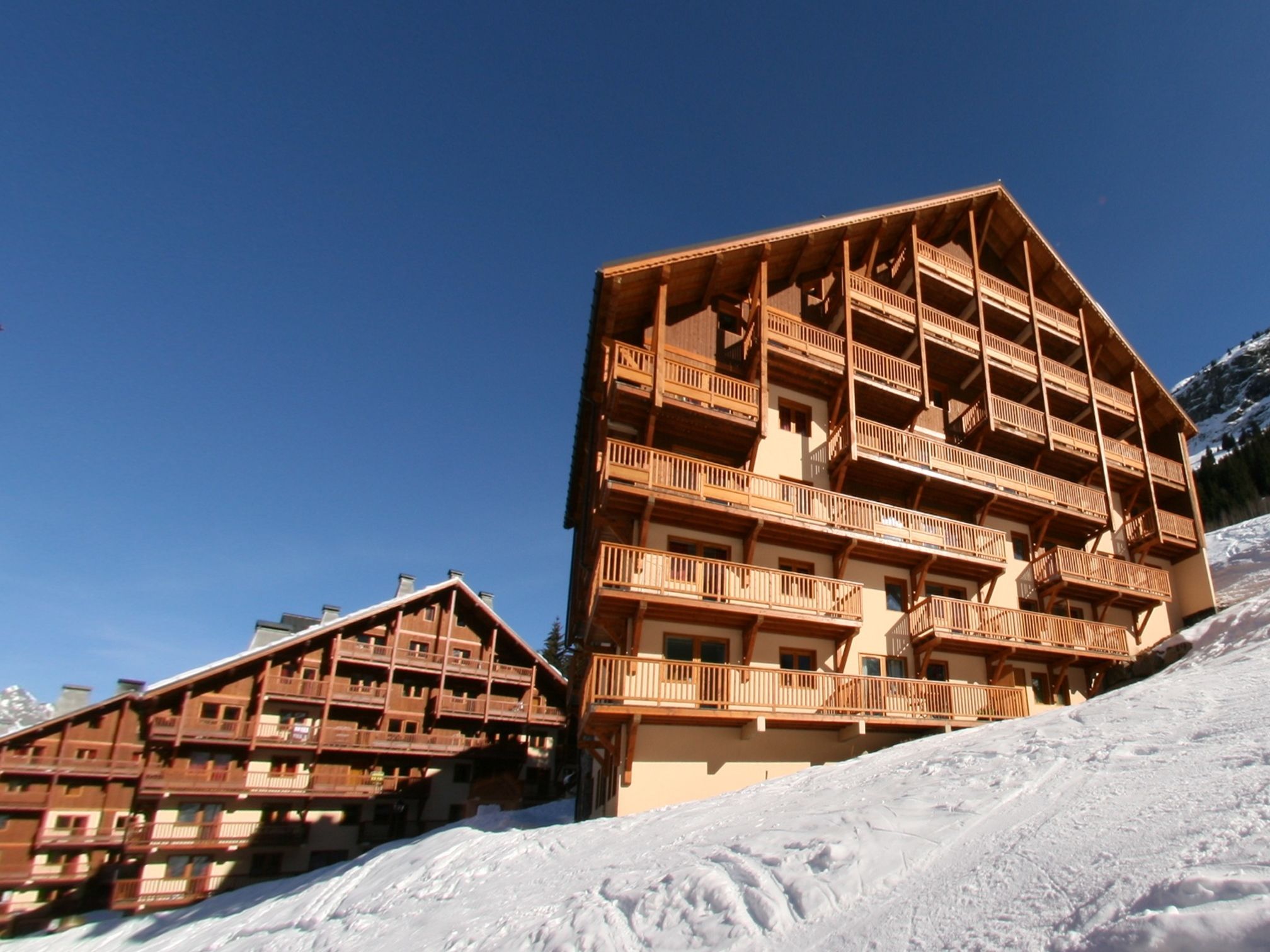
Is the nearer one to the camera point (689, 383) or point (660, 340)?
point (660, 340)

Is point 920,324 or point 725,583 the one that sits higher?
point 920,324

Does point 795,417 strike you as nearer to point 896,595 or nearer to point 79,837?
point 896,595

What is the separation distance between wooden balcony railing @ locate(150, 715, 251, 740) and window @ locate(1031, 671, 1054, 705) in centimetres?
3219

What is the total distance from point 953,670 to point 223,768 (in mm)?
30624

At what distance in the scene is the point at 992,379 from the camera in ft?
88.7

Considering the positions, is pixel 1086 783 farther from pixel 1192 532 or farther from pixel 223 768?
pixel 223 768

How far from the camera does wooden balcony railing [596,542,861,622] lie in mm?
17312

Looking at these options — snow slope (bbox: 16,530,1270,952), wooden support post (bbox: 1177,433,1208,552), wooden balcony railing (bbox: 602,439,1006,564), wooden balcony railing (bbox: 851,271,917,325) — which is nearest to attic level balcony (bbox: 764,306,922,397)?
wooden balcony railing (bbox: 851,271,917,325)

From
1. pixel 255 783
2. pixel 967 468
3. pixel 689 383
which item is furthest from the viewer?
pixel 255 783

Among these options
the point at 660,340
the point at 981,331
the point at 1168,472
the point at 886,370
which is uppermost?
the point at 981,331

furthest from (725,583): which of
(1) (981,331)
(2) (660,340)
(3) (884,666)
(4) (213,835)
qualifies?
(4) (213,835)

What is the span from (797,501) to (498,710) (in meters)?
25.5

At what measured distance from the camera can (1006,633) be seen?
2181 centimetres

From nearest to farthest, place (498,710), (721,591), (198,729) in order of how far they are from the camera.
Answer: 1. (721,591)
2. (198,729)
3. (498,710)
